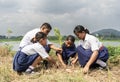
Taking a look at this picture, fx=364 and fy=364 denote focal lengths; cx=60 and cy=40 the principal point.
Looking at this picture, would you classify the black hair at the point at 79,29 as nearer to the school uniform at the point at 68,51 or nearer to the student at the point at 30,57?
the student at the point at 30,57

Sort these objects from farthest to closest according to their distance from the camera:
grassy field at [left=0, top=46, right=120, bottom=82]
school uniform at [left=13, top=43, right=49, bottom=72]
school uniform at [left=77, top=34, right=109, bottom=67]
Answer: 1. school uniform at [left=13, top=43, right=49, bottom=72]
2. school uniform at [left=77, top=34, right=109, bottom=67]
3. grassy field at [left=0, top=46, right=120, bottom=82]

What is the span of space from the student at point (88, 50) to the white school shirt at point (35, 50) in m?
0.61

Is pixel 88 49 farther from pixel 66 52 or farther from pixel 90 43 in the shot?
pixel 66 52

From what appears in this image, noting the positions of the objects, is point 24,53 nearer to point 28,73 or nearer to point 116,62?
point 28,73

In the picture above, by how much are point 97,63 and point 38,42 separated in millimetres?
1094

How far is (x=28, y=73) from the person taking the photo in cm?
631

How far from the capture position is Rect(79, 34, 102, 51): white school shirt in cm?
605

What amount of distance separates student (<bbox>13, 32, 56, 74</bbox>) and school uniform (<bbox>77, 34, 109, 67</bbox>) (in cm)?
55

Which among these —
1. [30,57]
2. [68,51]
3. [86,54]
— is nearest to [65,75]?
[86,54]

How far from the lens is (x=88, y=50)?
245 inches

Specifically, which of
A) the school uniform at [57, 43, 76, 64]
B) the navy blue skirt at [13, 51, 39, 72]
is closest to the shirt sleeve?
the navy blue skirt at [13, 51, 39, 72]

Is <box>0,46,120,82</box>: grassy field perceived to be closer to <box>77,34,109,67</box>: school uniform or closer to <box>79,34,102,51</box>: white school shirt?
<box>77,34,109,67</box>: school uniform

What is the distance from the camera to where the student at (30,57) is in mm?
6312

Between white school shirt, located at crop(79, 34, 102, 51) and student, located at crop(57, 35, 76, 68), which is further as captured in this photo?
student, located at crop(57, 35, 76, 68)
